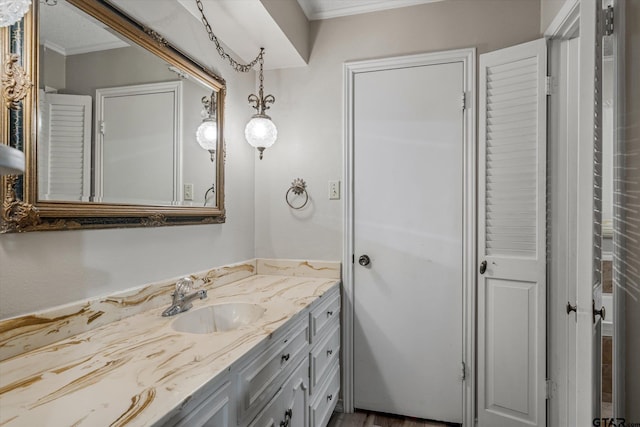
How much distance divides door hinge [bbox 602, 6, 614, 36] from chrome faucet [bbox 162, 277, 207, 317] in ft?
5.73

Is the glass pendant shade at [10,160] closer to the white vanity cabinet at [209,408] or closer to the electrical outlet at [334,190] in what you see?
the white vanity cabinet at [209,408]

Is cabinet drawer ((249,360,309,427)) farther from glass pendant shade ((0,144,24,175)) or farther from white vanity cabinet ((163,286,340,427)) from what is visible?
glass pendant shade ((0,144,24,175))

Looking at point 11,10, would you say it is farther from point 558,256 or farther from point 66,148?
point 558,256

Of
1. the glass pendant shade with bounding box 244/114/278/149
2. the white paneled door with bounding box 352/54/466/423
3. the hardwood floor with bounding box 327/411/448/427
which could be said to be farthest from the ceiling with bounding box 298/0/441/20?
the hardwood floor with bounding box 327/411/448/427

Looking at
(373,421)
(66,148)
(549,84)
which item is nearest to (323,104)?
(549,84)

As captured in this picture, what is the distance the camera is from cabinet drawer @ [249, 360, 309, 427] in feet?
3.86

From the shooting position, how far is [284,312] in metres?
1.40

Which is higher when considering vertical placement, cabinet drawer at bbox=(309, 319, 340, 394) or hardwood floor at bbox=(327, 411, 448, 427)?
cabinet drawer at bbox=(309, 319, 340, 394)

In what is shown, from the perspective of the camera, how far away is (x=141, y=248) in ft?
4.59

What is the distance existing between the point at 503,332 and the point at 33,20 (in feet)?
7.66

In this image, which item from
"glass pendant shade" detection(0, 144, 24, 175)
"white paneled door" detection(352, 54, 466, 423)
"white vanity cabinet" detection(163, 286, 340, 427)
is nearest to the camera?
"glass pendant shade" detection(0, 144, 24, 175)

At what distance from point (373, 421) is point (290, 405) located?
95 centimetres

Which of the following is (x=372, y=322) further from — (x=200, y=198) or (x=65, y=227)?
(x=65, y=227)

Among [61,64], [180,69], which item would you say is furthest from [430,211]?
[61,64]
